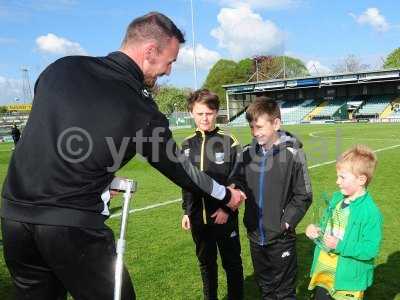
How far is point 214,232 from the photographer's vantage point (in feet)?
14.6

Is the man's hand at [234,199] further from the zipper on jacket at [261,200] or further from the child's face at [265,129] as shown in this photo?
the child's face at [265,129]

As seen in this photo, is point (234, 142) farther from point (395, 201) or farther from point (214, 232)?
point (395, 201)

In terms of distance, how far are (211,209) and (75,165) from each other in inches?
85.9

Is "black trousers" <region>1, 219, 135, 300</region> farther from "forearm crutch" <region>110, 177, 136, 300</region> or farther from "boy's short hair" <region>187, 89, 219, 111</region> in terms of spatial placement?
"boy's short hair" <region>187, 89, 219, 111</region>

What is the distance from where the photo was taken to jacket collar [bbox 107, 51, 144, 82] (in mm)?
2661

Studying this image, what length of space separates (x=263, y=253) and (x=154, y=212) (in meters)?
5.28

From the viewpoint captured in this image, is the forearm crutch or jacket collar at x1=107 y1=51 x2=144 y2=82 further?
jacket collar at x1=107 y1=51 x2=144 y2=82

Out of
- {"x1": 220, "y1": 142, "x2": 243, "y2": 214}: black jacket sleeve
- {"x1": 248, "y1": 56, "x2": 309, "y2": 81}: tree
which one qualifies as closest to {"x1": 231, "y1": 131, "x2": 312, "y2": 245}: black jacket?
{"x1": 220, "y1": 142, "x2": 243, "y2": 214}: black jacket sleeve

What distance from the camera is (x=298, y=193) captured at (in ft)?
12.7

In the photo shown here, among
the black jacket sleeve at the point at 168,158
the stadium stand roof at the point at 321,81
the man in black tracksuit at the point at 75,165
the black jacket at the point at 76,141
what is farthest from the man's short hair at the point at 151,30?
the stadium stand roof at the point at 321,81

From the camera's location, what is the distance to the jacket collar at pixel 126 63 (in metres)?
2.66

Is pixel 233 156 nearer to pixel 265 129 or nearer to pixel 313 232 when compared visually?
pixel 265 129

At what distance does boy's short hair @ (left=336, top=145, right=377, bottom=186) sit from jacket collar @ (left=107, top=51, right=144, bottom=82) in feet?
6.25

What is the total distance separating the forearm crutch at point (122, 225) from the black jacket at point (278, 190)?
1.51 metres
